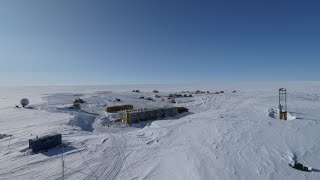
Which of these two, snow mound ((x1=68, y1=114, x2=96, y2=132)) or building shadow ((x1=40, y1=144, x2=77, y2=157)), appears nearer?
building shadow ((x1=40, y1=144, x2=77, y2=157))

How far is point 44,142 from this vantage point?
14266mm

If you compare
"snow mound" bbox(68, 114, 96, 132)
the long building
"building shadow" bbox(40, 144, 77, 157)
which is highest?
the long building

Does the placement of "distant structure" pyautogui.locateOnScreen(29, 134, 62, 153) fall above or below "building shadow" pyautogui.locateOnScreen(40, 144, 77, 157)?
above

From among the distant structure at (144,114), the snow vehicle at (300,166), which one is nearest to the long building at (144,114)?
the distant structure at (144,114)

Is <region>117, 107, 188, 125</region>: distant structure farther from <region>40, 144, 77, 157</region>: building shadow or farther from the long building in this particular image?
<region>40, 144, 77, 157</region>: building shadow

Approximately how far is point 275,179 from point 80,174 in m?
9.45

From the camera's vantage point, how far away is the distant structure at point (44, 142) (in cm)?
1395

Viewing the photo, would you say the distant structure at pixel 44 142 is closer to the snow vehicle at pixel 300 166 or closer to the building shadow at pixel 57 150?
the building shadow at pixel 57 150

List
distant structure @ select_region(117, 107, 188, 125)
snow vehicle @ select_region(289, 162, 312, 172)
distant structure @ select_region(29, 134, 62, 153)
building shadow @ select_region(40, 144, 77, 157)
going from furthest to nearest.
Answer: distant structure @ select_region(117, 107, 188, 125) < distant structure @ select_region(29, 134, 62, 153) < building shadow @ select_region(40, 144, 77, 157) < snow vehicle @ select_region(289, 162, 312, 172)

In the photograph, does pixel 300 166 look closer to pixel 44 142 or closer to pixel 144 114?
pixel 44 142

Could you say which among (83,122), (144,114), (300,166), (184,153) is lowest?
(83,122)

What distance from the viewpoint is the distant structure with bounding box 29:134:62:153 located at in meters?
13.9

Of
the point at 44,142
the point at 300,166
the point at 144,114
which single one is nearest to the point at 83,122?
the point at 144,114

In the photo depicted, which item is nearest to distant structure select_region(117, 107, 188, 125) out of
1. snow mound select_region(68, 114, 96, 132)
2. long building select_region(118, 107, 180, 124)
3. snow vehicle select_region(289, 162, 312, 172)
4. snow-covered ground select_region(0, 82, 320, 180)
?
long building select_region(118, 107, 180, 124)
